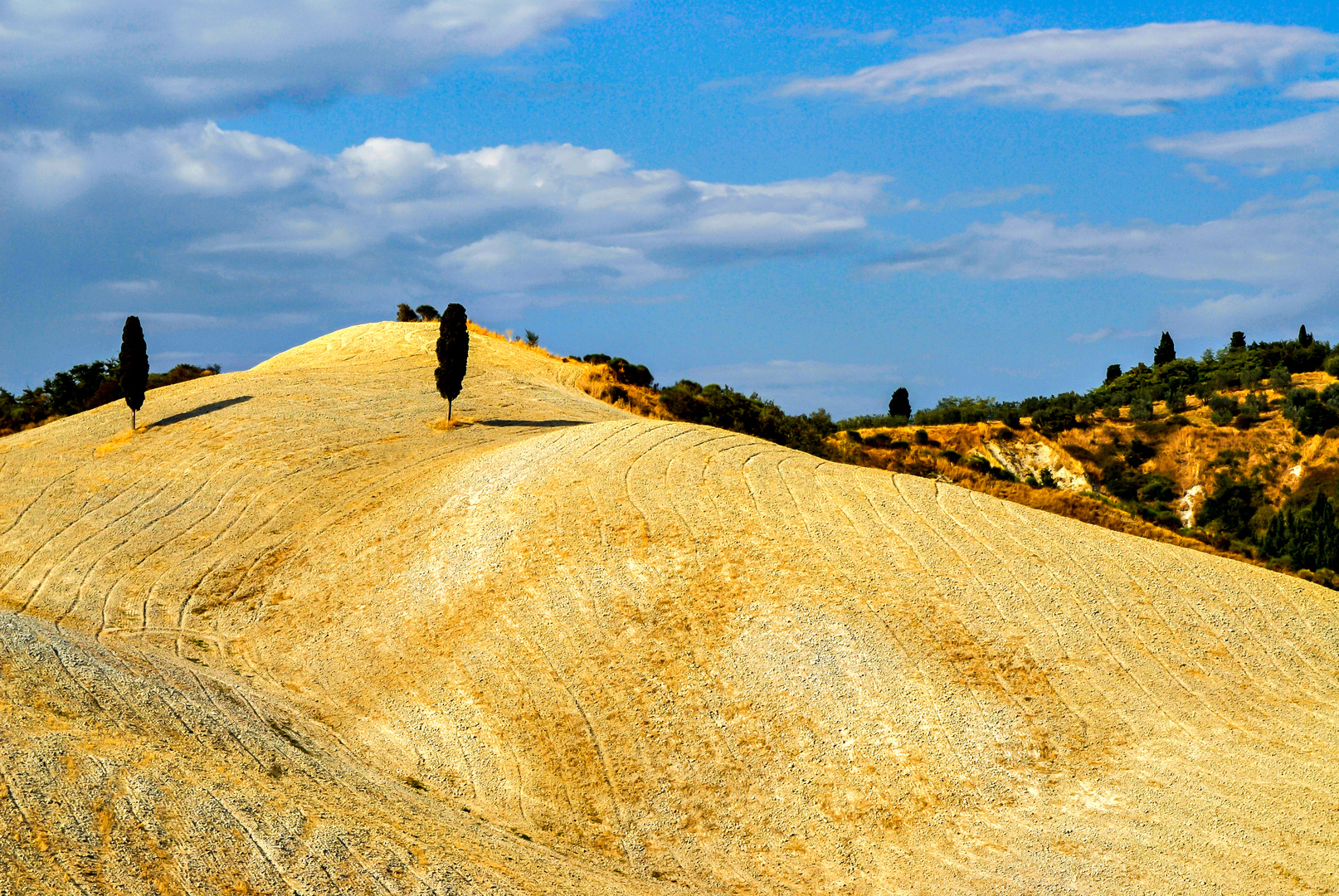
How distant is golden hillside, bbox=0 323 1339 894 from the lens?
599 inches

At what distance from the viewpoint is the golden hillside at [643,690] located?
15203 millimetres

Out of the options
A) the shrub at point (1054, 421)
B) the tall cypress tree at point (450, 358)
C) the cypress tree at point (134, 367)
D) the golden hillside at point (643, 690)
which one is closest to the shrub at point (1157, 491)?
the shrub at point (1054, 421)

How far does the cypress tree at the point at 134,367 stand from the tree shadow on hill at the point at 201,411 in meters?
0.93

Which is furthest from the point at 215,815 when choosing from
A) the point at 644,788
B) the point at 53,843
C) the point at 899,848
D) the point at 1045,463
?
the point at 1045,463

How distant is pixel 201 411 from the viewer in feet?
131

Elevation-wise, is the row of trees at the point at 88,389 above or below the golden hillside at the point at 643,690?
above

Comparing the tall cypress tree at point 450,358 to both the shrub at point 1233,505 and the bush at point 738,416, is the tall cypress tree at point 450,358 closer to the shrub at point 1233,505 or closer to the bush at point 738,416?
the bush at point 738,416

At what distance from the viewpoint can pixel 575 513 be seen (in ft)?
87.2

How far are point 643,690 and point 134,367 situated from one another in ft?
89.0

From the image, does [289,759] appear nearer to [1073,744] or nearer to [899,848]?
[899,848]

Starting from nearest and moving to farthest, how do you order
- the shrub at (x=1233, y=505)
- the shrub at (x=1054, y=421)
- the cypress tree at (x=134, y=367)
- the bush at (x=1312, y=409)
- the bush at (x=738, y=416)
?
the cypress tree at (x=134, y=367) < the bush at (x=738, y=416) < the shrub at (x=1233, y=505) < the bush at (x=1312, y=409) < the shrub at (x=1054, y=421)

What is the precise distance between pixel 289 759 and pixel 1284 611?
21127mm

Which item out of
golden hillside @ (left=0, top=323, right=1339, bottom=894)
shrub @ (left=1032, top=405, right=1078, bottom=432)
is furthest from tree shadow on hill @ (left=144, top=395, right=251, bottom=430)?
shrub @ (left=1032, top=405, right=1078, bottom=432)

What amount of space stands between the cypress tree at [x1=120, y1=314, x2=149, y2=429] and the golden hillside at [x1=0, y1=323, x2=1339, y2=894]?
6388 mm
